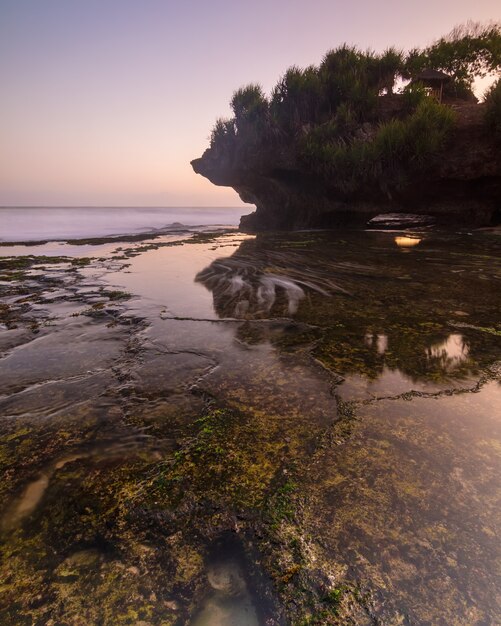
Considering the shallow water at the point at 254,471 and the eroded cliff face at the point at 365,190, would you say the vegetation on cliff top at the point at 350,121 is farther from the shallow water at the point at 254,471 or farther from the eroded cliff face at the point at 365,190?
the shallow water at the point at 254,471

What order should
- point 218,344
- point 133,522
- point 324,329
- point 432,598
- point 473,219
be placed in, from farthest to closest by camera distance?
point 473,219
point 324,329
point 218,344
point 133,522
point 432,598

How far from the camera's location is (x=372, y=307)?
13.8ft

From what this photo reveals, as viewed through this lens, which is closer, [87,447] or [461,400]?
[87,447]

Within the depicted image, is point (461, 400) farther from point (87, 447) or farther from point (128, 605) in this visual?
point (87, 447)

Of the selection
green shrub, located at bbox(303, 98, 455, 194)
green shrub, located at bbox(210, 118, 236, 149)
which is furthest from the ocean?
green shrub, located at bbox(303, 98, 455, 194)

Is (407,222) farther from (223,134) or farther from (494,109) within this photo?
(223,134)

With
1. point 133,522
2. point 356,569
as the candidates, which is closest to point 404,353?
point 356,569

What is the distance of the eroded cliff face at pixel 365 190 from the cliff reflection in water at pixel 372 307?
696cm

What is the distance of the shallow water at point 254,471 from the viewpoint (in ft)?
3.59

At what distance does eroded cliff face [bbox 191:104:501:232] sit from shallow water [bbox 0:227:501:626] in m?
12.3

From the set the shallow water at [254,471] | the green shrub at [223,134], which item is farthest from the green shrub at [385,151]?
the shallow water at [254,471]

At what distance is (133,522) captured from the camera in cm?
136

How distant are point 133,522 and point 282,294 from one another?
13.3 feet

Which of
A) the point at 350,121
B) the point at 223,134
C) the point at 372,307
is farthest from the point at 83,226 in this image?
the point at 372,307
